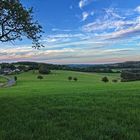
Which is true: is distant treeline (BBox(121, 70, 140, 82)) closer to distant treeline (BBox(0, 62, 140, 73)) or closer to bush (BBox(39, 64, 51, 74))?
distant treeline (BBox(0, 62, 140, 73))

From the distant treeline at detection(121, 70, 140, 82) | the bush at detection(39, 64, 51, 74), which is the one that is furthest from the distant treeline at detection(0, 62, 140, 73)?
the distant treeline at detection(121, 70, 140, 82)

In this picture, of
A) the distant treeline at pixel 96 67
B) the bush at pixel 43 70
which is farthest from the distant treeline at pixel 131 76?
the bush at pixel 43 70

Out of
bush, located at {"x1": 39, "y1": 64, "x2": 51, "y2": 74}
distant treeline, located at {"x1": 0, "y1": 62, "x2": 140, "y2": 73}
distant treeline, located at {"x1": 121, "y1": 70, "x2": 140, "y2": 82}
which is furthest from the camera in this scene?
bush, located at {"x1": 39, "y1": 64, "x2": 51, "y2": 74}

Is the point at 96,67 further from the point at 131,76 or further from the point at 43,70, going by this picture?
the point at 131,76

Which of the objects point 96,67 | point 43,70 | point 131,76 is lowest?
point 131,76

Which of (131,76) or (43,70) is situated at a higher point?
(43,70)

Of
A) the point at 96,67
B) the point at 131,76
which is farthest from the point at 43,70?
the point at 131,76

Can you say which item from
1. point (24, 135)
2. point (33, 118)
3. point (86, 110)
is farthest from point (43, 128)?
point (86, 110)

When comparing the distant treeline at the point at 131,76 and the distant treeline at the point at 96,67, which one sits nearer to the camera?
the distant treeline at the point at 131,76

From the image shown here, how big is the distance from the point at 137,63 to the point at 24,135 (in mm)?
134617

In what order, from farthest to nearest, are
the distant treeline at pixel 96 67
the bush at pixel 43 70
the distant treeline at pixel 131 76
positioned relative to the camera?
the bush at pixel 43 70 < the distant treeline at pixel 96 67 < the distant treeline at pixel 131 76

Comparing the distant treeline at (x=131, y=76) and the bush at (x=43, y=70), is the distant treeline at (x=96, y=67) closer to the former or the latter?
the bush at (x=43, y=70)

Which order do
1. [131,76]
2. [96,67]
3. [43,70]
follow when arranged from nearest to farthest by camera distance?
[131,76], [43,70], [96,67]

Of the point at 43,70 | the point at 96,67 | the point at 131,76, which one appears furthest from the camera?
the point at 96,67
